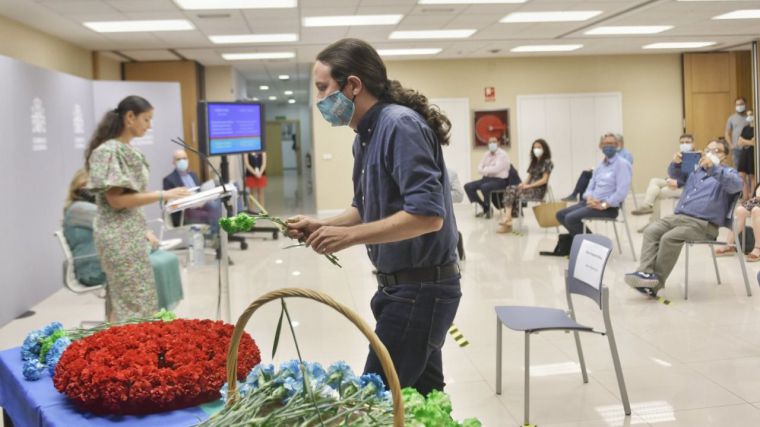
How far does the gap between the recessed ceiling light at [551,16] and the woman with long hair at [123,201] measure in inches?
281

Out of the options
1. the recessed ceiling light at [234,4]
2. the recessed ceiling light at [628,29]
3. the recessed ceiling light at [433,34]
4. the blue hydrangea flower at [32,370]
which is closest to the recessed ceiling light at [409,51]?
the recessed ceiling light at [433,34]

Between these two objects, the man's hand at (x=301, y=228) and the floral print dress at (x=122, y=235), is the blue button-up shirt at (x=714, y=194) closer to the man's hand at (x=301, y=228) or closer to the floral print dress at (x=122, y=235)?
the floral print dress at (x=122, y=235)

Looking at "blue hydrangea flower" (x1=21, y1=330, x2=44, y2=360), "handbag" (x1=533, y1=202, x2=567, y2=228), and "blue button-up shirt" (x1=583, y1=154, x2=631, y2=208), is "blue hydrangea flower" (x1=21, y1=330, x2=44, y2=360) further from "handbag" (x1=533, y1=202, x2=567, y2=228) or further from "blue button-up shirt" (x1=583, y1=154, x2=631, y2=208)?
"handbag" (x1=533, y1=202, x2=567, y2=228)

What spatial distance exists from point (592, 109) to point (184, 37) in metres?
8.70

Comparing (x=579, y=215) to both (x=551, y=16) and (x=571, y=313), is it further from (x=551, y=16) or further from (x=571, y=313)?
(x=571, y=313)

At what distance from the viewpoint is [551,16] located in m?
10.6

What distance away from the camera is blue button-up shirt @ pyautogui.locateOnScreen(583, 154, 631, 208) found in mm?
8297

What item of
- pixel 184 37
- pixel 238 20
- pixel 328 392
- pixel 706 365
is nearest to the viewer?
pixel 328 392

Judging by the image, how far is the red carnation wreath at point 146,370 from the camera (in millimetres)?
1917

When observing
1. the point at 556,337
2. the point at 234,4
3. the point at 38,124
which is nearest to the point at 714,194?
the point at 556,337

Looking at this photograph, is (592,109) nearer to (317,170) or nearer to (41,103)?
(317,170)

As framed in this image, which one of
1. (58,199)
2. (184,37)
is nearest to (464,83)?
(184,37)

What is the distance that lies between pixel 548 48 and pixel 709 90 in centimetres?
424

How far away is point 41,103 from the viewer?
313 inches
